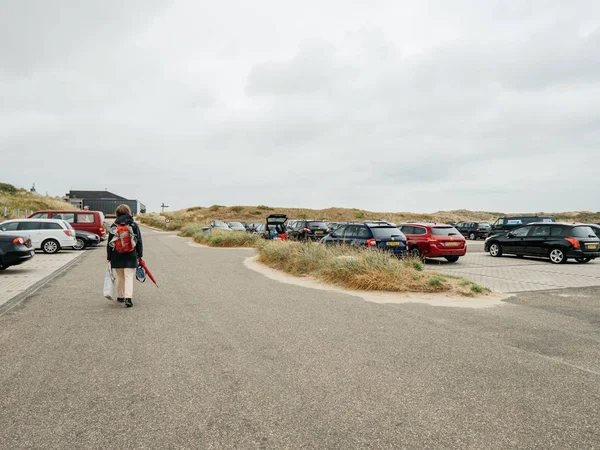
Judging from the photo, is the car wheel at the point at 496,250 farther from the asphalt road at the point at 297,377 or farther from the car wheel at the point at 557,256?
the asphalt road at the point at 297,377

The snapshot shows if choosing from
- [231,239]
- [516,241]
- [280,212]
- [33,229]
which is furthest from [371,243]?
[280,212]

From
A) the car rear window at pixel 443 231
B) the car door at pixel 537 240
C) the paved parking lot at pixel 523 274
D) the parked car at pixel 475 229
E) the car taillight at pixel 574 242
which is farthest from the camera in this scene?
the parked car at pixel 475 229

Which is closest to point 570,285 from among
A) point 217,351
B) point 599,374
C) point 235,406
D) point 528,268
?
point 528,268

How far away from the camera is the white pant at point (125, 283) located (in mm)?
7721

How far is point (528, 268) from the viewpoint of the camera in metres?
14.4

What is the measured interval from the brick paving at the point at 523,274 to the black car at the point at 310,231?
732 cm

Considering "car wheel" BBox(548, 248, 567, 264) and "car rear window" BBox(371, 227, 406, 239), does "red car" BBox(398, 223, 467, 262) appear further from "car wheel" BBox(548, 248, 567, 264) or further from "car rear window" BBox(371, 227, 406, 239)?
"car wheel" BBox(548, 248, 567, 264)

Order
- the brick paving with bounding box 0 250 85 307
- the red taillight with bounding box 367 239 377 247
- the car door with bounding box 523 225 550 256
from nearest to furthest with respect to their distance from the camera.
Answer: the brick paving with bounding box 0 250 85 307 < the red taillight with bounding box 367 239 377 247 < the car door with bounding box 523 225 550 256

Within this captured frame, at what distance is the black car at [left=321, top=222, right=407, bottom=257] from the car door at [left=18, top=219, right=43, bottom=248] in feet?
44.8

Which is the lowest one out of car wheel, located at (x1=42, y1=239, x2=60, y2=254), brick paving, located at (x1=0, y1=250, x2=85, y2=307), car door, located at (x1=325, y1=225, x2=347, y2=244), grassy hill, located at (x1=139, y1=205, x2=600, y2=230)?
brick paving, located at (x1=0, y1=250, x2=85, y2=307)

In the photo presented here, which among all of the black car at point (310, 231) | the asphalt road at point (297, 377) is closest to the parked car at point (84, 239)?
the black car at point (310, 231)

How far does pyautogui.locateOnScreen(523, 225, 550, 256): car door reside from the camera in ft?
54.6

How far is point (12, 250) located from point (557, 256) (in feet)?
59.1

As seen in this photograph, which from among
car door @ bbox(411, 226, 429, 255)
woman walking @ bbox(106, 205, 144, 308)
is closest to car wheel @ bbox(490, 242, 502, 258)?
car door @ bbox(411, 226, 429, 255)
